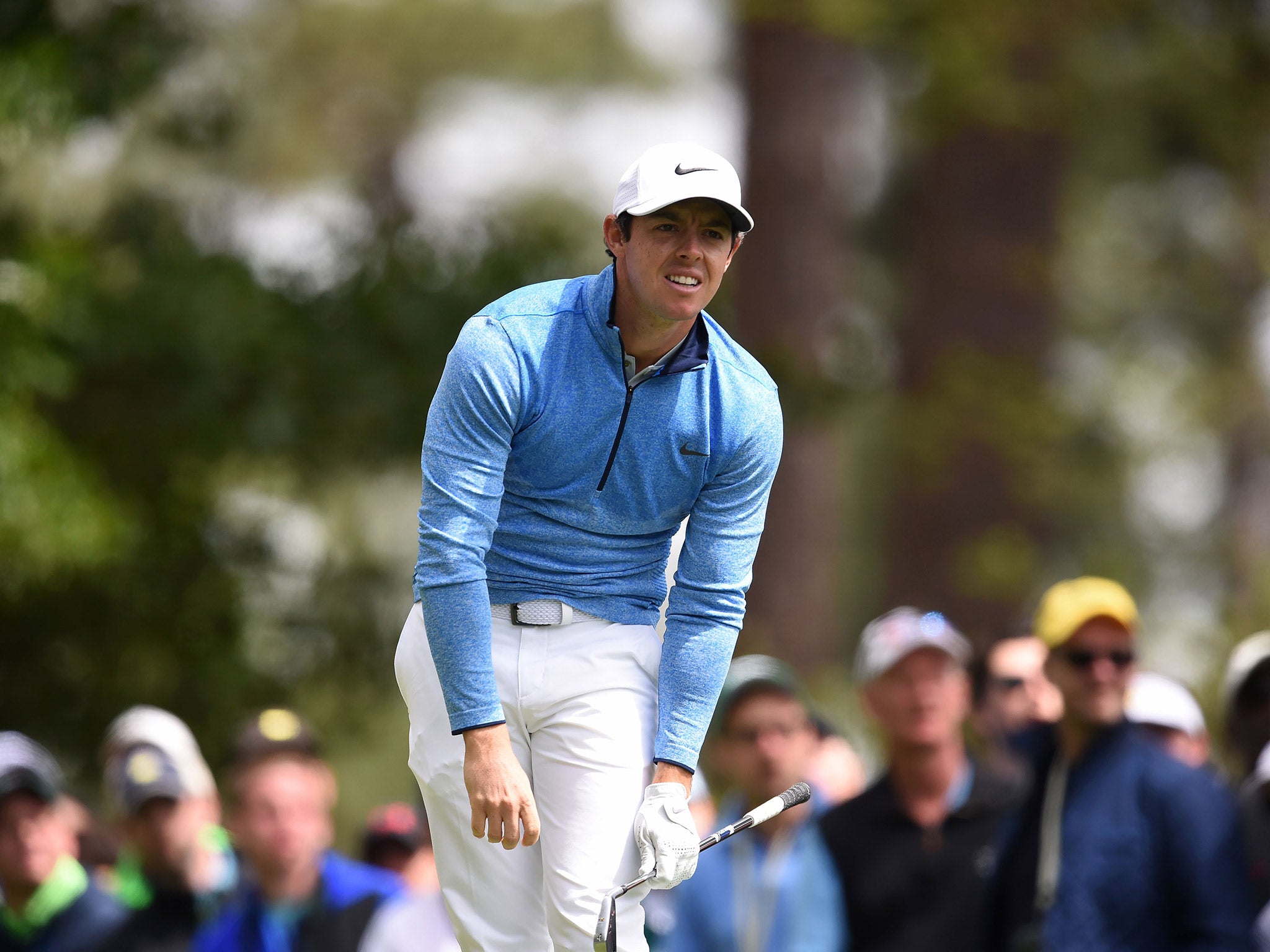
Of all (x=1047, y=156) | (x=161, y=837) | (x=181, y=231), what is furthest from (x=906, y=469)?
(x=161, y=837)

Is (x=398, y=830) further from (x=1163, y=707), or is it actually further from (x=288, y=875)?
(x=1163, y=707)

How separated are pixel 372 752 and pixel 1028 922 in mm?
9088

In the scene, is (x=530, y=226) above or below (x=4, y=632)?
above

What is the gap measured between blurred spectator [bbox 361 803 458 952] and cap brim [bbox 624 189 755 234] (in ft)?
5.87

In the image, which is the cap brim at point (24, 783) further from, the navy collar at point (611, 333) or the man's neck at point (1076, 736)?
the navy collar at point (611, 333)

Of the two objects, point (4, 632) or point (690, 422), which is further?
point (4, 632)

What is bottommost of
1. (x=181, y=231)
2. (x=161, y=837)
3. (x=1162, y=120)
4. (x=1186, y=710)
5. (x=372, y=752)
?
(x=372, y=752)

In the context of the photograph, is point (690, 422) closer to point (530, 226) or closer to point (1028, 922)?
point (1028, 922)

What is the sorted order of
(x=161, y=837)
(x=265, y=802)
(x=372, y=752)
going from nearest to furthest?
1. (x=265, y=802)
2. (x=161, y=837)
3. (x=372, y=752)

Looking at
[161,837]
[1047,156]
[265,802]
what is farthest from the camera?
[1047,156]

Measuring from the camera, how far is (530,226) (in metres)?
11.3

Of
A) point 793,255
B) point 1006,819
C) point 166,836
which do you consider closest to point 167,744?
point 166,836

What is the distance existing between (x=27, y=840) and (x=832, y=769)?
3280 millimetres

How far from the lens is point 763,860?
6195mm
